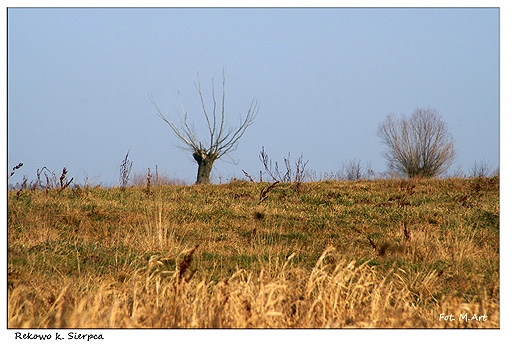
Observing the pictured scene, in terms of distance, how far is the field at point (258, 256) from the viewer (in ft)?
20.9

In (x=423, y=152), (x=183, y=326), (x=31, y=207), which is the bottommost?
(x=183, y=326)

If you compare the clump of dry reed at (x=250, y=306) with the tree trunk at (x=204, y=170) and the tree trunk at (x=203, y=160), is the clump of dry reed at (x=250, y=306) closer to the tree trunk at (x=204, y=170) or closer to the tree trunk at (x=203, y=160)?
the tree trunk at (x=204, y=170)

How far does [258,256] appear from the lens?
884 cm

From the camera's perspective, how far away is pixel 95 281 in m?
7.61

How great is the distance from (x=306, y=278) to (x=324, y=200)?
267 inches

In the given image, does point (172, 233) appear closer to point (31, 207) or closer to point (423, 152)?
point (31, 207)

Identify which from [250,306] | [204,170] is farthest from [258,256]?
[204,170]

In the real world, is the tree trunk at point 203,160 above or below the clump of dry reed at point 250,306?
above

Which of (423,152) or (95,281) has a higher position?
(423,152)

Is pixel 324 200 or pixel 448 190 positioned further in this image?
pixel 448 190

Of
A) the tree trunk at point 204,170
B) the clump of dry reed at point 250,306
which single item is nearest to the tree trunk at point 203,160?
the tree trunk at point 204,170

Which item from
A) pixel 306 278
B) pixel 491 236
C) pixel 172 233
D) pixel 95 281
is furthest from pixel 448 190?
pixel 95 281

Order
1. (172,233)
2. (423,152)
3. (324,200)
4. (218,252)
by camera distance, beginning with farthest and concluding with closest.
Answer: (423,152), (324,200), (172,233), (218,252)

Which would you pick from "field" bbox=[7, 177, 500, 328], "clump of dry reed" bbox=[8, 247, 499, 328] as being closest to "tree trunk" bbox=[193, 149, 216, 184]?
"field" bbox=[7, 177, 500, 328]
